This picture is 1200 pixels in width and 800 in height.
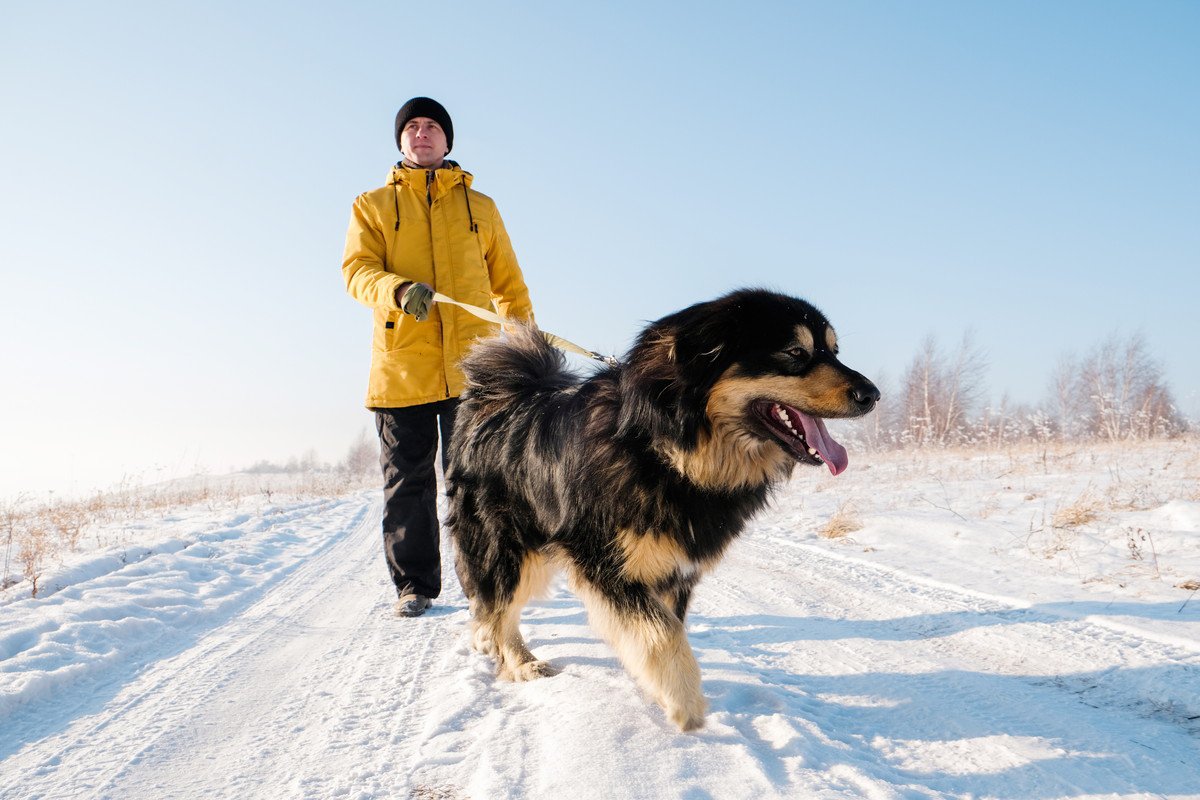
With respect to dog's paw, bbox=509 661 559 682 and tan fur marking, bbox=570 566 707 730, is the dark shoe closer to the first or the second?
dog's paw, bbox=509 661 559 682

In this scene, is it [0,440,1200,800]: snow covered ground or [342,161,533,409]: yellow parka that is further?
[342,161,533,409]: yellow parka

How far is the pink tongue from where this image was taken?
2.67 metres

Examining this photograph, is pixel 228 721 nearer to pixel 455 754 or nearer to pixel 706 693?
pixel 455 754

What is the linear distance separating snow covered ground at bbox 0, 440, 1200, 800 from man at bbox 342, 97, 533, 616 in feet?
1.70

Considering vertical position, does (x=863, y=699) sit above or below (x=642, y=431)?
below

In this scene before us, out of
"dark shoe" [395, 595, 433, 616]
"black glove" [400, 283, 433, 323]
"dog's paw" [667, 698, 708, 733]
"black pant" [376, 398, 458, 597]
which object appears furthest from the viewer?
"black pant" [376, 398, 458, 597]

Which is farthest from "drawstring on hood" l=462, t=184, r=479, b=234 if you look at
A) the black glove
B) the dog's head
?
the dog's head

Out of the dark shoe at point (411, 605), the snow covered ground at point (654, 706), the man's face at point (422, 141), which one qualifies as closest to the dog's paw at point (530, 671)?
the snow covered ground at point (654, 706)

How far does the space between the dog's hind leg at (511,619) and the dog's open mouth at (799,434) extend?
128cm

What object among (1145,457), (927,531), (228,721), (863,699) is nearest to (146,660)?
(228,721)

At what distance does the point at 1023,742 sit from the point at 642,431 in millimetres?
1667

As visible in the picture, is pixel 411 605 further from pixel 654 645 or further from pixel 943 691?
pixel 943 691

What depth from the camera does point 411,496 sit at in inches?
169

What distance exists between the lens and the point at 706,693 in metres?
2.71
